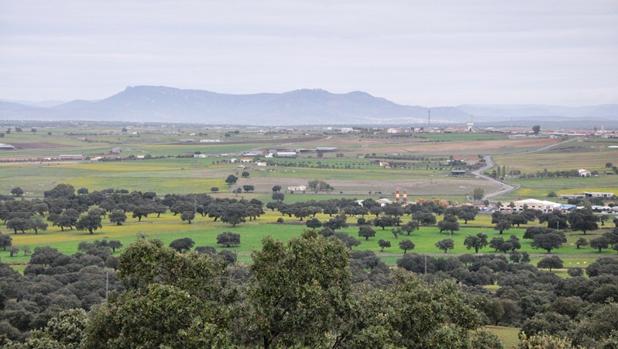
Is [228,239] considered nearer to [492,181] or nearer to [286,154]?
[492,181]

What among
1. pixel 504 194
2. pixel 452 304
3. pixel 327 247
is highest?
pixel 327 247

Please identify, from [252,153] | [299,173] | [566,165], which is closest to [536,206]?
[299,173]

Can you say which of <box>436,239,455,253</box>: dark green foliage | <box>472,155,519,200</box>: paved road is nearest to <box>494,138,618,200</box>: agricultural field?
<box>472,155,519,200</box>: paved road

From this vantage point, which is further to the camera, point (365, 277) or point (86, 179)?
point (86, 179)

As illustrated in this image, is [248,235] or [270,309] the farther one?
[248,235]

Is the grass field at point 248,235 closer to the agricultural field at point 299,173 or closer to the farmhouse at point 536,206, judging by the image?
the agricultural field at point 299,173

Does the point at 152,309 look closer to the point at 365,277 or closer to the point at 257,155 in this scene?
the point at 365,277

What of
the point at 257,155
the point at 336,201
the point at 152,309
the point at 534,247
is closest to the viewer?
the point at 152,309

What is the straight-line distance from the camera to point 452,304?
21.1 metres

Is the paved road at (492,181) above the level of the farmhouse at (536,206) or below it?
below

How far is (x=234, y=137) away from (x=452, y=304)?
17859 cm

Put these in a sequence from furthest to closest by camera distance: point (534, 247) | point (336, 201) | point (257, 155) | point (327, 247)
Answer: point (257, 155)
point (336, 201)
point (534, 247)
point (327, 247)

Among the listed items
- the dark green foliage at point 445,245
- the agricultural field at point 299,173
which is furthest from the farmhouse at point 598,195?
the dark green foliage at point 445,245

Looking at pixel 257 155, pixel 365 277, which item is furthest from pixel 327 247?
pixel 257 155
